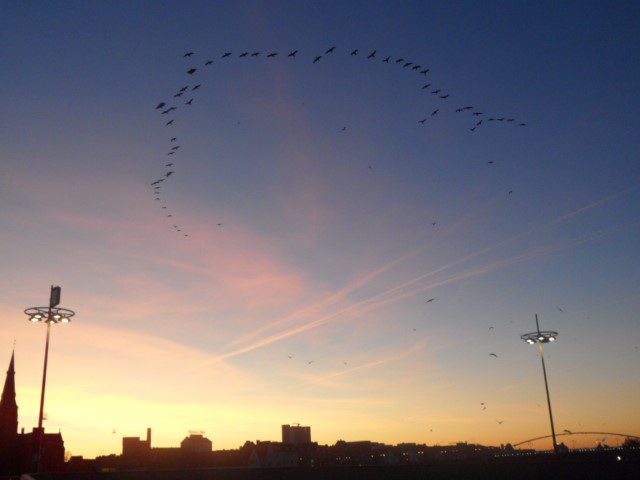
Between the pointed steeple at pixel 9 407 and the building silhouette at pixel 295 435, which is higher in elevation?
the pointed steeple at pixel 9 407

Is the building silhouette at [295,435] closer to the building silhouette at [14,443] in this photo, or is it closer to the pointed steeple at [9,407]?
the building silhouette at [14,443]

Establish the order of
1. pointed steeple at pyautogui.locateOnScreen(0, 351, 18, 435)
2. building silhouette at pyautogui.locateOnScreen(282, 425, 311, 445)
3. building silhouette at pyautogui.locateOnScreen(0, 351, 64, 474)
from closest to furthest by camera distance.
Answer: building silhouette at pyautogui.locateOnScreen(0, 351, 64, 474)
pointed steeple at pyautogui.locateOnScreen(0, 351, 18, 435)
building silhouette at pyautogui.locateOnScreen(282, 425, 311, 445)

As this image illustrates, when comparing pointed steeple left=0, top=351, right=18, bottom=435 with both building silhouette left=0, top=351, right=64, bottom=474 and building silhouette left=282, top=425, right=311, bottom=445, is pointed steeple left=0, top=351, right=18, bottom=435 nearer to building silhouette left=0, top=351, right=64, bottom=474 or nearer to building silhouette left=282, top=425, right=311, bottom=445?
building silhouette left=0, top=351, right=64, bottom=474

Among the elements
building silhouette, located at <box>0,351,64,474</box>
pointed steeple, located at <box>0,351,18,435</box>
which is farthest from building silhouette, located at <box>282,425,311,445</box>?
pointed steeple, located at <box>0,351,18,435</box>

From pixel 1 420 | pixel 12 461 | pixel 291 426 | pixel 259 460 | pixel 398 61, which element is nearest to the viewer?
pixel 398 61

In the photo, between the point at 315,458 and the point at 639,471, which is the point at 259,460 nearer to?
the point at 315,458

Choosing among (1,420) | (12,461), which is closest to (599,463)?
(12,461)

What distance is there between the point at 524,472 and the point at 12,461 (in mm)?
88419

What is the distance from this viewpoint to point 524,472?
26094mm

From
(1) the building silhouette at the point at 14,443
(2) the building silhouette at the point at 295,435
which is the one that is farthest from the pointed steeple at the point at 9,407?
(2) the building silhouette at the point at 295,435

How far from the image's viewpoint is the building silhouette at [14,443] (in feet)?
289

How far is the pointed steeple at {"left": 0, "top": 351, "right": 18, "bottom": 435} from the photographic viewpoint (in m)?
94.8

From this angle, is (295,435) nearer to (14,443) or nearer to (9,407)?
(14,443)

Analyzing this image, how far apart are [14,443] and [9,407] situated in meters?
6.97
